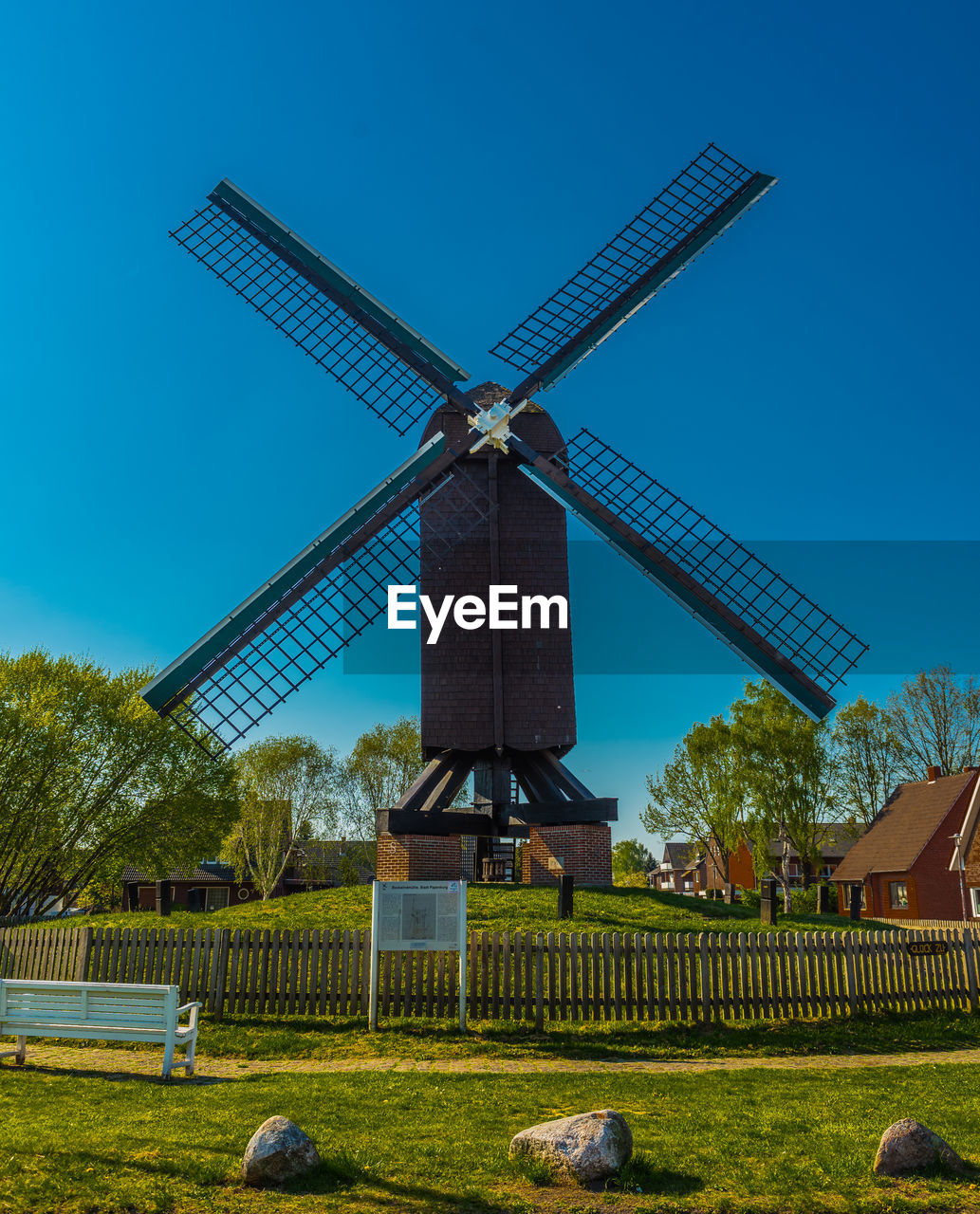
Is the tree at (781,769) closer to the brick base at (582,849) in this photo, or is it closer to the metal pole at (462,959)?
the brick base at (582,849)

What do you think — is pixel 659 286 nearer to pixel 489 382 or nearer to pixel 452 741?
pixel 489 382

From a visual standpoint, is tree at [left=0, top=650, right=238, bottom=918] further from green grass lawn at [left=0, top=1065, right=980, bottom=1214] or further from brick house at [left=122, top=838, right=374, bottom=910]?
green grass lawn at [left=0, top=1065, right=980, bottom=1214]

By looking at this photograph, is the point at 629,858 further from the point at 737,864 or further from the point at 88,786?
the point at 88,786

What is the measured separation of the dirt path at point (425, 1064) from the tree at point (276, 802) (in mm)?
39124

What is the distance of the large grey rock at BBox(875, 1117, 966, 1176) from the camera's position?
5.52 meters

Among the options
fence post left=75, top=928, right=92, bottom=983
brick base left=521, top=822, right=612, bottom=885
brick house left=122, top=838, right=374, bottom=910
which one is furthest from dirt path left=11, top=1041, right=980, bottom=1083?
brick house left=122, top=838, right=374, bottom=910

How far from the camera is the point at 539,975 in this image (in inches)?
474

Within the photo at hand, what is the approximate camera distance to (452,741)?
66.9 feet

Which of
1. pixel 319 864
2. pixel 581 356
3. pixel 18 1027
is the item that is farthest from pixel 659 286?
pixel 319 864

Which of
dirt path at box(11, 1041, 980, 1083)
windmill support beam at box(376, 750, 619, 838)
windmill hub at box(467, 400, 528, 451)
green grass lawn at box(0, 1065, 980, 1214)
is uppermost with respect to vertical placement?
windmill hub at box(467, 400, 528, 451)

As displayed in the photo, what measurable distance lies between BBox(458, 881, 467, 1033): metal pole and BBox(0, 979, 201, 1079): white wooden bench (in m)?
3.52

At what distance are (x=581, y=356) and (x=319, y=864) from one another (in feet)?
140

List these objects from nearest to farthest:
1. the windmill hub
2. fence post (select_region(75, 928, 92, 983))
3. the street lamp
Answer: fence post (select_region(75, 928, 92, 983)), the windmill hub, the street lamp

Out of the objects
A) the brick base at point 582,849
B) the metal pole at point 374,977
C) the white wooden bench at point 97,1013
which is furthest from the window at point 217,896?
the white wooden bench at point 97,1013
